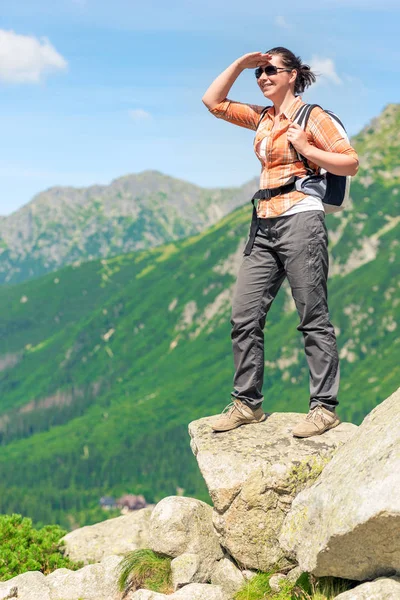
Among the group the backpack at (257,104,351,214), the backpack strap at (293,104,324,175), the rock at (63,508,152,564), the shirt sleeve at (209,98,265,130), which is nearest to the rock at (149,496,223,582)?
the rock at (63,508,152,564)

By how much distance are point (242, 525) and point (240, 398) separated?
2580mm

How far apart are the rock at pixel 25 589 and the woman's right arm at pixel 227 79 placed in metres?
10.7

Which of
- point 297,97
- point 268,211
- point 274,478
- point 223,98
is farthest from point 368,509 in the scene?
point 223,98

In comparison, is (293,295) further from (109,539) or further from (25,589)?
A: (109,539)

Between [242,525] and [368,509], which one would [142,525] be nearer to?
[242,525]

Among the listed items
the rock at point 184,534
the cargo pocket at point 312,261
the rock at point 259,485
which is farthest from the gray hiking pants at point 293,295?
the rock at point 184,534

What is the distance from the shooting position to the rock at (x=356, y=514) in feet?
32.0

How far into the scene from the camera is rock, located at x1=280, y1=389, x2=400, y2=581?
9.74m

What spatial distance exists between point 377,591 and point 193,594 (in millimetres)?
3712

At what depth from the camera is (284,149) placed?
12164mm

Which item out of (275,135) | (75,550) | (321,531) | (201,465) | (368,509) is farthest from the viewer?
(75,550)

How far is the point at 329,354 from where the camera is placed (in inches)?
494

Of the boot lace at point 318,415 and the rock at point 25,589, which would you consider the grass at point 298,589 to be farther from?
the rock at point 25,589

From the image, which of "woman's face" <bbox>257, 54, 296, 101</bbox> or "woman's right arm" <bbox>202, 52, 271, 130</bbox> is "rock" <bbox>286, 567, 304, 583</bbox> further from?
"woman's face" <bbox>257, 54, 296, 101</bbox>
